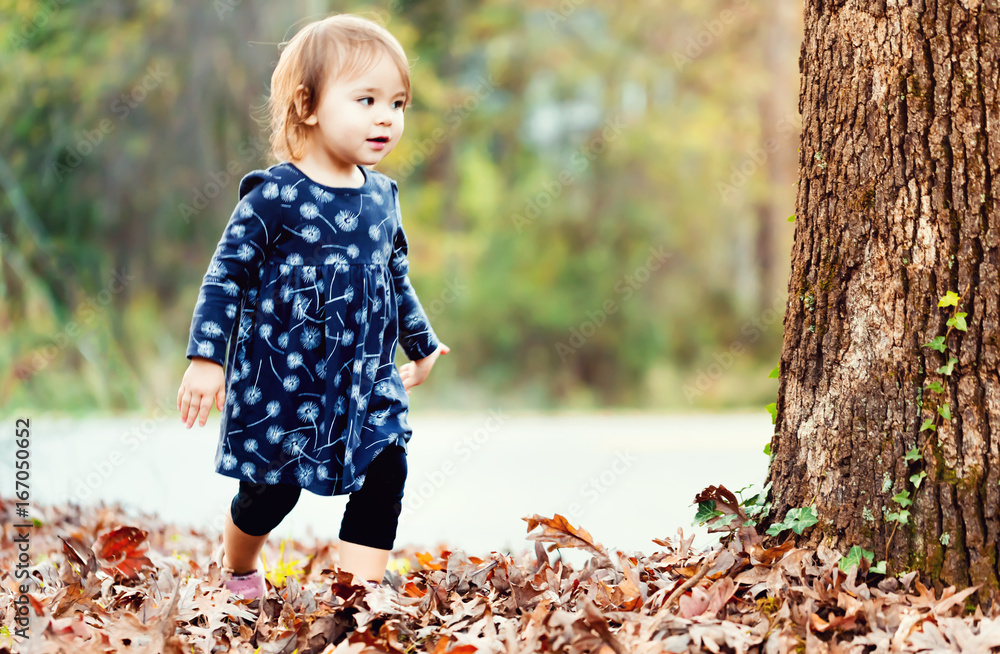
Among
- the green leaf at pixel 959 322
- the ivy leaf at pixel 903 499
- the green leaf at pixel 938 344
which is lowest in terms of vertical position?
the ivy leaf at pixel 903 499

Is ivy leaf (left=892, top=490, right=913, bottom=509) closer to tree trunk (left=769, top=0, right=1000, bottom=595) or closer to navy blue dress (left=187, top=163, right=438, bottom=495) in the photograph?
tree trunk (left=769, top=0, right=1000, bottom=595)

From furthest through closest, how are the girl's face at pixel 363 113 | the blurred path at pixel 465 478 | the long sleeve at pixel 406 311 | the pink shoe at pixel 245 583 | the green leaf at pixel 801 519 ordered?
the blurred path at pixel 465 478, the long sleeve at pixel 406 311, the pink shoe at pixel 245 583, the girl's face at pixel 363 113, the green leaf at pixel 801 519

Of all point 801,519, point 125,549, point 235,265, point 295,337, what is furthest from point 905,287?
point 125,549

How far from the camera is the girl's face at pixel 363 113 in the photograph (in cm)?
240

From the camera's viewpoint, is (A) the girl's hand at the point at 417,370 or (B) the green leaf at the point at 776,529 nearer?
(B) the green leaf at the point at 776,529

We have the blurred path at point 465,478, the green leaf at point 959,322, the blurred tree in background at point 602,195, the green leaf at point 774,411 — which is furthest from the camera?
the blurred tree in background at point 602,195

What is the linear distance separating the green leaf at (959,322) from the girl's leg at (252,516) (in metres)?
1.66

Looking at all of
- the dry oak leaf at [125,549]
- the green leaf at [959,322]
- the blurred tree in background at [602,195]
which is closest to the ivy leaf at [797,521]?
the green leaf at [959,322]

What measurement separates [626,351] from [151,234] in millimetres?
7590

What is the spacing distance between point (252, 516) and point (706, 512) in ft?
3.94

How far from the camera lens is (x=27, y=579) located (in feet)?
8.44

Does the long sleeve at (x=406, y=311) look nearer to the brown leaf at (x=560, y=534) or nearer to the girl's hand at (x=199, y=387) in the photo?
the girl's hand at (x=199, y=387)

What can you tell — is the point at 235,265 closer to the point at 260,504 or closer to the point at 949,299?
the point at 260,504

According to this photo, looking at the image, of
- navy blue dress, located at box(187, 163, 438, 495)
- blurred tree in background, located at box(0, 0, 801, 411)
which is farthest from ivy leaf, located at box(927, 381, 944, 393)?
blurred tree in background, located at box(0, 0, 801, 411)
